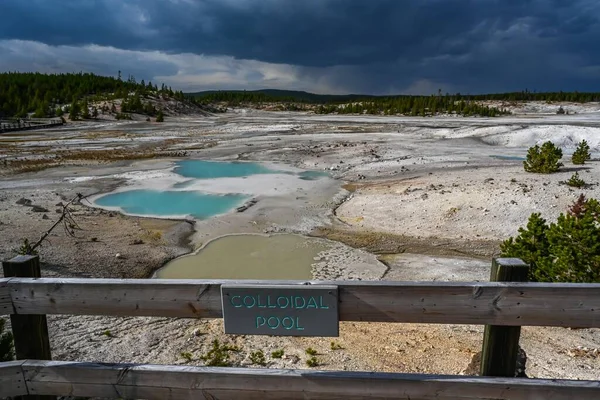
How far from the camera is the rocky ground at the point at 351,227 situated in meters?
5.77

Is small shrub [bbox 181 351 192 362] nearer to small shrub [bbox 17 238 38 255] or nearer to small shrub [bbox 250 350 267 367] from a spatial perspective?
small shrub [bbox 250 350 267 367]

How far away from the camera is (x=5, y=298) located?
10.1 feet

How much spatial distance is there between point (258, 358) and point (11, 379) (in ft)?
9.74

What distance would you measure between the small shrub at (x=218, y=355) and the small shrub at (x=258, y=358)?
28 cm

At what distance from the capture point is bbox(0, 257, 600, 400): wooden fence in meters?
2.77

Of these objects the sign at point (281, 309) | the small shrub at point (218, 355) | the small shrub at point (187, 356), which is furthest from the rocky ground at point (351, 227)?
the sign at point (281, 309)

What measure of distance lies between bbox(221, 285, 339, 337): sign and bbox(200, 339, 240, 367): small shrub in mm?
2690

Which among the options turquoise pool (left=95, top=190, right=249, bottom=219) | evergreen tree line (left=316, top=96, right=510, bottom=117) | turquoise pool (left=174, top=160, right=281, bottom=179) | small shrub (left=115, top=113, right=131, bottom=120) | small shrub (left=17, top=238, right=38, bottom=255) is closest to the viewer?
small shrub (left=17, top=238, right=38, bottom=255)

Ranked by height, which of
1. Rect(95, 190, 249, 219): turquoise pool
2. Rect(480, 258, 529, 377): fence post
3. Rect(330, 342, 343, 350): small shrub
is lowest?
Rect(95, 190, 249, 219): turquoise pool

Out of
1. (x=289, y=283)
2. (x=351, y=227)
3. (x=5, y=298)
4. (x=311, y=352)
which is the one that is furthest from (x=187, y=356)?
(x=351, y=227)

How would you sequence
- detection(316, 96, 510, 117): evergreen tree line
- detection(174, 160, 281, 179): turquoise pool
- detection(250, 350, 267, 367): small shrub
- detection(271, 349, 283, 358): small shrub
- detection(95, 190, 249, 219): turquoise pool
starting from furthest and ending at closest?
detection(316, 96, 510, 117): evergreen tree line < detection(174, 160, 281, 179): turquoise pool < detection(95, 190, 249, 219): turquoise pool < detection(271, 349, 283, 358): small shrub < detection(250, 350, 267, 367): small shrub

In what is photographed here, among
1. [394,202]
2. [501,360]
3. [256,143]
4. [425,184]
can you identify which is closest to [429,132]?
[256,143]

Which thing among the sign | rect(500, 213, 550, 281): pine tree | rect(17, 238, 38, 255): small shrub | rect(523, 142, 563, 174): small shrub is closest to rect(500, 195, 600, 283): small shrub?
rect(500, 213, 550, 281): pine tree

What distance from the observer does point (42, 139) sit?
37.2 metres
